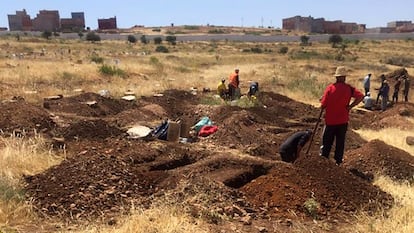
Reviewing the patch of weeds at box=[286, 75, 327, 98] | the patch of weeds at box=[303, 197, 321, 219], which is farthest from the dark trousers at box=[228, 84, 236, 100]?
the patch of weeds at box=[303, 197, 321, 219]

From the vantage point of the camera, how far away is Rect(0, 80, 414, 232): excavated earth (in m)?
5.49

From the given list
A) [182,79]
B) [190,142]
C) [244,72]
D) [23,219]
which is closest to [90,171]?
[23,219]

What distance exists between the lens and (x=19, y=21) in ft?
392

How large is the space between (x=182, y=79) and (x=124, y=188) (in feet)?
57.4

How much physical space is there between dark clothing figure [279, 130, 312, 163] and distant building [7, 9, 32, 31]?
395 ft

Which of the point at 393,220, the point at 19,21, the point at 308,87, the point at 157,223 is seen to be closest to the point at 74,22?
the point at 19,21

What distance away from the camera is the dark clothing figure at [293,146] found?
7570 millimetres

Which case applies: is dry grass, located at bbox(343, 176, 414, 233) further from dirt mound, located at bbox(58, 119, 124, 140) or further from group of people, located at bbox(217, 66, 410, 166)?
dirt mound, located at bbox(58, 119, 124, 140)

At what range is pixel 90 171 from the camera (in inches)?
245

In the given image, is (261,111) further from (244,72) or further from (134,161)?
(244,72)

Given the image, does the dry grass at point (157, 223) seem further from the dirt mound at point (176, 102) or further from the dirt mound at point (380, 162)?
the dirt mound at point (176, 102)

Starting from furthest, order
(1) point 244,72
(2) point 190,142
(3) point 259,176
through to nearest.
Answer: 1. (1) point 244,72
2. (2) point 190,142
3. (3) point 259,176

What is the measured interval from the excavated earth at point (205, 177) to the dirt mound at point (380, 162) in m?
0.02

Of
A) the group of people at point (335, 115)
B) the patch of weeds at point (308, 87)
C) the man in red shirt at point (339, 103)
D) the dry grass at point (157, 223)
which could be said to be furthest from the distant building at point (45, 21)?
the dry grass at point (157, 223)
